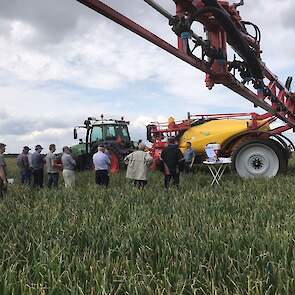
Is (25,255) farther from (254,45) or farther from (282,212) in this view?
(254,45)

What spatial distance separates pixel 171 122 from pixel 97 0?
8.77 m

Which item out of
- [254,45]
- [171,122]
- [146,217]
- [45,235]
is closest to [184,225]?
[146,217]

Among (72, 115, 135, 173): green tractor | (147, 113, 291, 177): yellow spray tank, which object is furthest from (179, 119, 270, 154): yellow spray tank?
(72, 115, 135, 173): green tractor

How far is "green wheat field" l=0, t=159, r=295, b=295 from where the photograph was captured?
3.46 meters

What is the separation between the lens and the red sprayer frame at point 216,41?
26.9 feet

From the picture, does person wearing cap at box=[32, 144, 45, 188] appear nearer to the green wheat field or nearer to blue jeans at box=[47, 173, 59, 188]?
blue jeans at box=[47, 173, 59, 188]

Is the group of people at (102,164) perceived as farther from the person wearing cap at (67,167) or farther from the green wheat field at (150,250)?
the green wheat field at (150,250)

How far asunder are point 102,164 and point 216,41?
4.66 m

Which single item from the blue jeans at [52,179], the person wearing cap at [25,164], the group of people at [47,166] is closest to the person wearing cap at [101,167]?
the group of people at [47,166]

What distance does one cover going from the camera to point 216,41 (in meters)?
9.14

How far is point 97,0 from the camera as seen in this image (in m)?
7.27

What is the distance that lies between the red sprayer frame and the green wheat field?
2820 mm

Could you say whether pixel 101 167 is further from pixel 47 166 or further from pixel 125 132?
pixel 125 132

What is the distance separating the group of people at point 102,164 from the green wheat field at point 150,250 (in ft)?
12.7
